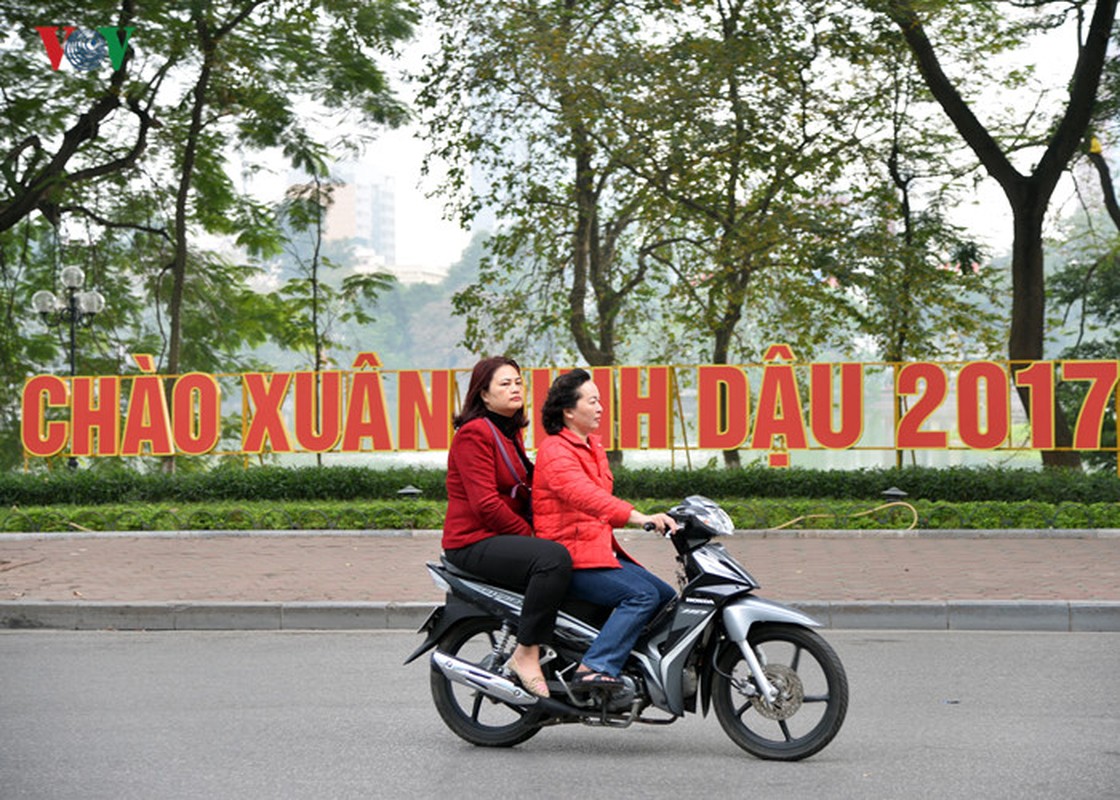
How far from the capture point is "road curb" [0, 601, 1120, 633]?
10.7m

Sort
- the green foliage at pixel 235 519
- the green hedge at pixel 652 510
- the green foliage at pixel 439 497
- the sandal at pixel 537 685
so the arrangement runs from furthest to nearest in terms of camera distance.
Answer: the green foliage at pixel 235 519, the green foliage at pixel 439 497, the green hedge at pixel 652 510, the sandal at pixel 537 685

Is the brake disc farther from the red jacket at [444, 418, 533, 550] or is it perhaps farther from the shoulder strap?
the shoulder strap

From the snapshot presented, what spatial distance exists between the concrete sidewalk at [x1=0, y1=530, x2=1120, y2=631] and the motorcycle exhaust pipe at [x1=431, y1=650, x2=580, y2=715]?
4.49 metres

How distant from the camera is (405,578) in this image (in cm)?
1307

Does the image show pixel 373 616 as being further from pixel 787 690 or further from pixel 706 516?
pixel 706 516

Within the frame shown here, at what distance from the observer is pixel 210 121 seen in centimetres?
3083

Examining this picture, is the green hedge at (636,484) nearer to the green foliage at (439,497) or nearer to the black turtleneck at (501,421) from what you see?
the green foliage at (439,497)

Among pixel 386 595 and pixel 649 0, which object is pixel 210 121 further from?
pixel 386 595

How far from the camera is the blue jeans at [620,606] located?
20.4 feet

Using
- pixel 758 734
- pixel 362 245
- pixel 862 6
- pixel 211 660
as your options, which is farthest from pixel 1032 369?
pixel 362 245

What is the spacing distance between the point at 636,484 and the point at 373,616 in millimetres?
10925

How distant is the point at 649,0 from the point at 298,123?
792 centimetres

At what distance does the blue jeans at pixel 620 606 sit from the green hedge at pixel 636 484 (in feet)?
47.0

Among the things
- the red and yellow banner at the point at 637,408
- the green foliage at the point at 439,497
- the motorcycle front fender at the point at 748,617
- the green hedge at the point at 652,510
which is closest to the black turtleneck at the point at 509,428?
the motorcycle front fender at the point at 748,617
